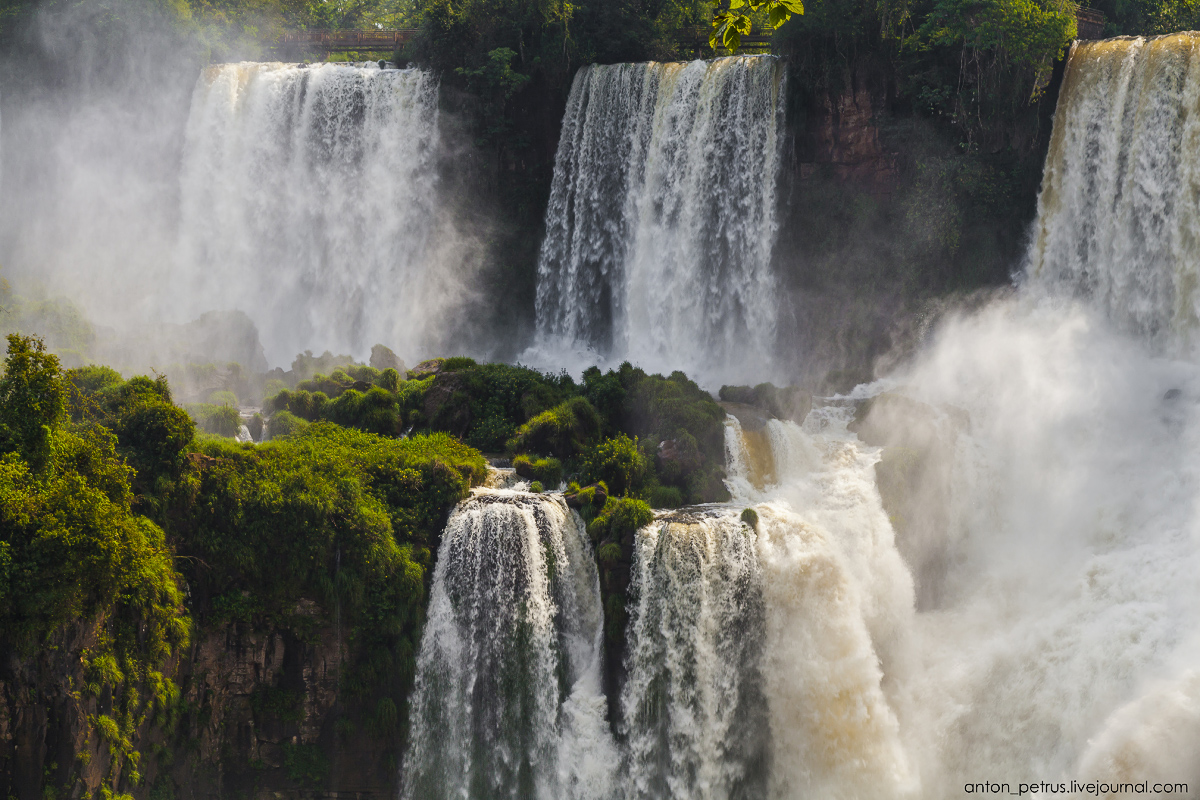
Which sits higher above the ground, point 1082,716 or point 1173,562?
point 1173,562

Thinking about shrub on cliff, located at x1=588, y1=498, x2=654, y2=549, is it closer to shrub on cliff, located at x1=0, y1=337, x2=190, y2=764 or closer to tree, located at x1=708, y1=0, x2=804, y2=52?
shrub on cliff, located at x1=0, y1=337, x2=190, y2=764

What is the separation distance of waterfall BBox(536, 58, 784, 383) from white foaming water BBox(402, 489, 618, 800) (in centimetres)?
1192

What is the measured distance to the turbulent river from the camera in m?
15.7

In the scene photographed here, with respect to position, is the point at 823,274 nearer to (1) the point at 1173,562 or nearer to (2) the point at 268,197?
(1) the point at 1173,562

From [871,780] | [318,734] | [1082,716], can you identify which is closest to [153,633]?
[318,734]

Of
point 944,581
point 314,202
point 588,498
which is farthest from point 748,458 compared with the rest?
point 314,202

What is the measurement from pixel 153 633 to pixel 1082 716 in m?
13.8

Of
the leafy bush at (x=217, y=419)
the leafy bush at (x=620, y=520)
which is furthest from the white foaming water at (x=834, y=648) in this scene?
the leafy bush at (x=217, y=419)

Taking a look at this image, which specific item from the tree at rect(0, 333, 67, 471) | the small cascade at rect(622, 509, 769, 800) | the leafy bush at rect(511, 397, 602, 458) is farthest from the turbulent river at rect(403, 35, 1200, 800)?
the tree at rect(0, 333, 67, 471)

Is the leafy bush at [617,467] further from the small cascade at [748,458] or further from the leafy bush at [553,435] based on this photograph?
the small cascade at [748,458]

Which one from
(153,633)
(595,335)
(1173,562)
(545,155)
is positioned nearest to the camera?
(153,633)

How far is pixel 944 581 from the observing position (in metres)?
19.1

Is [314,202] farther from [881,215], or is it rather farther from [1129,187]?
[1129,187]

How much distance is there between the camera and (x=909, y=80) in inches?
1023
